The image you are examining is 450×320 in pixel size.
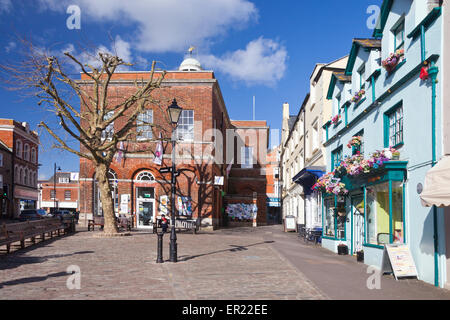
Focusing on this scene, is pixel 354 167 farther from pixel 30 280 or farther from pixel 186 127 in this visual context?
pixel 186 127

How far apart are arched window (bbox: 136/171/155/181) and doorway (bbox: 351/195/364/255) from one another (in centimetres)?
1777

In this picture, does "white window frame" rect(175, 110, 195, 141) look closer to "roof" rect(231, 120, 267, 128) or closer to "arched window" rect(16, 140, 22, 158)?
Answer: "roof" rect(231, 120, 267, 128)

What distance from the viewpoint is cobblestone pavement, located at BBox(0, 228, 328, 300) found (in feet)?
26.9

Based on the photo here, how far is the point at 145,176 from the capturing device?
30.7m

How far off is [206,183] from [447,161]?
74.7 feet

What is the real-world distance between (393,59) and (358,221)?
6160 mm

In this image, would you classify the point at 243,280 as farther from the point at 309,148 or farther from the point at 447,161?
the point at 309,148

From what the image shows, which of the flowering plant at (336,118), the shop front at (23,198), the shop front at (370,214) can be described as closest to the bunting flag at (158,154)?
the shop front at (370,214)

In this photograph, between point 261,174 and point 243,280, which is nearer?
point 243,280

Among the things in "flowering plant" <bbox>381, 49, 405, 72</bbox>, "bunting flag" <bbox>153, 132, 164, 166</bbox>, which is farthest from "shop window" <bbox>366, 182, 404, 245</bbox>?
"bunting flag" <bbox>153, 132, 164, 166</bbox>

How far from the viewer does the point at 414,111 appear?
1043cm

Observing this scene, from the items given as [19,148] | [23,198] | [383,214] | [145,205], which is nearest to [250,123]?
[145,205]
